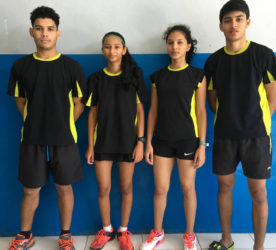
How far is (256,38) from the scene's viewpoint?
1.94m

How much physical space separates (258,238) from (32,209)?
1523mm

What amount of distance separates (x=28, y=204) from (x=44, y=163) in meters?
0.34

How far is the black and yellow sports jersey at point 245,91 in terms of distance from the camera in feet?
5.28

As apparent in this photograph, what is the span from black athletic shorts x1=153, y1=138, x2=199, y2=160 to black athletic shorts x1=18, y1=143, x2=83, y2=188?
581 millimetres

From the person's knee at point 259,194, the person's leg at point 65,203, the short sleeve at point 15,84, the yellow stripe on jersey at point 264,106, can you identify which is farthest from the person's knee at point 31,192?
the yellow stripe on jersey at point 264,106

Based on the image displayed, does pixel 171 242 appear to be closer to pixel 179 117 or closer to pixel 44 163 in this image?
pixel 179 117

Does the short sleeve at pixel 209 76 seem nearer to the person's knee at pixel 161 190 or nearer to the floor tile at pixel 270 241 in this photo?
the person's knee at pixel 161 190

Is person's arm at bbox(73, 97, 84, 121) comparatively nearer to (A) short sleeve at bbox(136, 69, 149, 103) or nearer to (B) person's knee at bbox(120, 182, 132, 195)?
(A) short sleeve at bbox(136, 69, 149, 103)

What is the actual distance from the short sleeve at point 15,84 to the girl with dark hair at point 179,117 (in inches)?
34.3

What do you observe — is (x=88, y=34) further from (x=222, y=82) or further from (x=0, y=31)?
(x=222, y=82)

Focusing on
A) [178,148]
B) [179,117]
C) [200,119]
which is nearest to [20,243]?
[178,148]

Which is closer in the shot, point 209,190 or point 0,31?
point 0,31

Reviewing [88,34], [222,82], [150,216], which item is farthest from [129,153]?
[88,34]

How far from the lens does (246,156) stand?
1.63 metres
